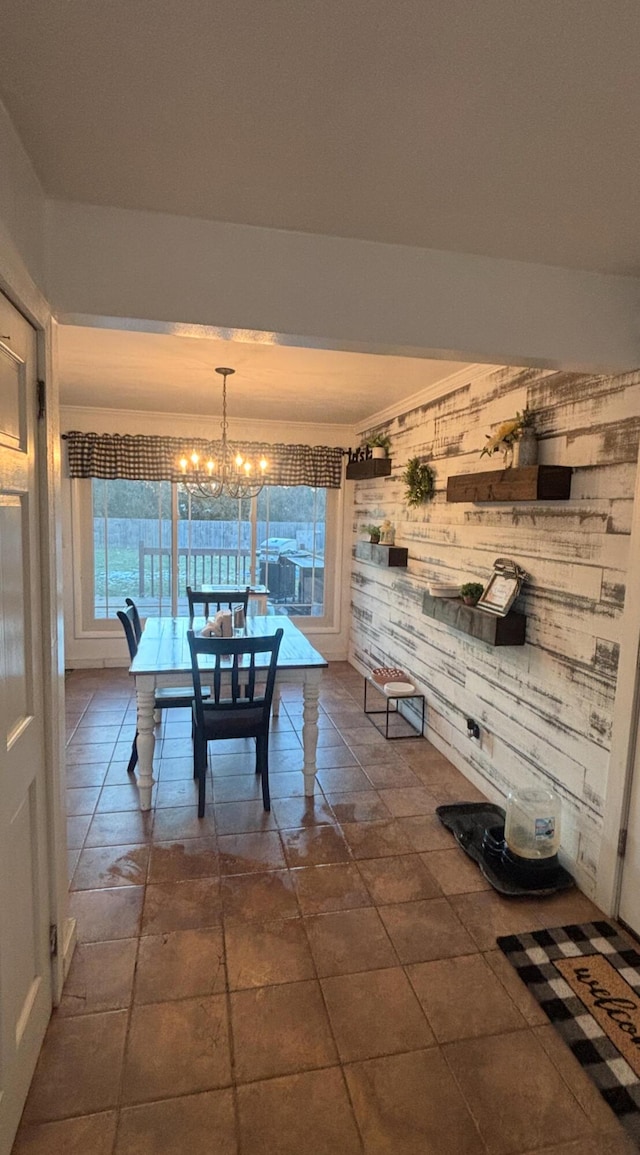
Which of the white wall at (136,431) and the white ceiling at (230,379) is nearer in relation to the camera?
the white ceiling at (230,379)

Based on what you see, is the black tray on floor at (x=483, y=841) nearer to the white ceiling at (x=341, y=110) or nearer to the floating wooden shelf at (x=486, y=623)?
the floating wooden shelf at (x=486, y=623)

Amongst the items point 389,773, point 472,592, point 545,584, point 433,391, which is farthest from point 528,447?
point 389,773

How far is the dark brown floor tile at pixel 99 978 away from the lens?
1812 millimetres

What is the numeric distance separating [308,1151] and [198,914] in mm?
924

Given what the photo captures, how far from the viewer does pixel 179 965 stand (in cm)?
197

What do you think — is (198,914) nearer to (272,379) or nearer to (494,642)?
(494,642)

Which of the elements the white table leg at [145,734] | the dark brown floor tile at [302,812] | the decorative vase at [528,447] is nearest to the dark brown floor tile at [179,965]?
the dark brown floor tile at [302,812]

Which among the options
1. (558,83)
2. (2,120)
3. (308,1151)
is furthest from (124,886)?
(558,83)

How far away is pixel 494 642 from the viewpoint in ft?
8.93

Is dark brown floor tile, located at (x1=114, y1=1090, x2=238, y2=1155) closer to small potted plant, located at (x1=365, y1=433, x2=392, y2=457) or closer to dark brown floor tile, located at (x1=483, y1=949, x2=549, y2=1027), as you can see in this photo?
dark brown floor tile, located at (x1=483, y1=949, x2=549, y2=1027)

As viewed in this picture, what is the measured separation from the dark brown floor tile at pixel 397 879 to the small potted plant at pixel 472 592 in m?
1.31

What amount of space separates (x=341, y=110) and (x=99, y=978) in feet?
8.32

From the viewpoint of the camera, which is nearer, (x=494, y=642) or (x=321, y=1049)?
(x=321, y=1049)

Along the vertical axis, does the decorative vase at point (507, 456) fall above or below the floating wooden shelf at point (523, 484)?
above
